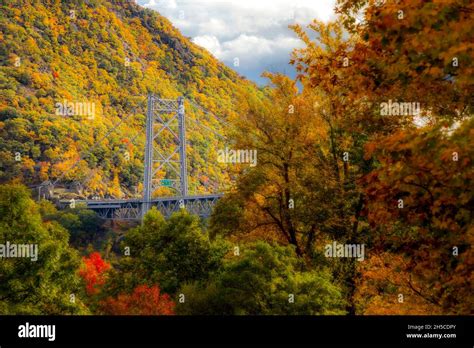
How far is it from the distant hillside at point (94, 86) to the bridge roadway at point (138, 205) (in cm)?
585

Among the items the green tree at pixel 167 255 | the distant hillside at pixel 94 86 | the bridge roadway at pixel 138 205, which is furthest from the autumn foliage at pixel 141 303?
the bridge roadway at pixel 138 205

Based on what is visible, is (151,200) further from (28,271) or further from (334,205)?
(334,205)

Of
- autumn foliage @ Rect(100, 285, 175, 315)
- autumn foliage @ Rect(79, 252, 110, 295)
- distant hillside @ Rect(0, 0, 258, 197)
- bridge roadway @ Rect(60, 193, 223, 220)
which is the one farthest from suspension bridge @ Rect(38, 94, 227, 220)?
autumn foliage @ Rect(100, 285, 175, 315)

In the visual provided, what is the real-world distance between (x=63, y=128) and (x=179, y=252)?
78.5m

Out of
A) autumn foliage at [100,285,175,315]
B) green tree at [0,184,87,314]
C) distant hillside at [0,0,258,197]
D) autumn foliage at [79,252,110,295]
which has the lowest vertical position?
autumn foliage at [79,252,110,295]

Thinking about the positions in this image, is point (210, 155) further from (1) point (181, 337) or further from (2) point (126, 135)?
(1) point (181, 337)

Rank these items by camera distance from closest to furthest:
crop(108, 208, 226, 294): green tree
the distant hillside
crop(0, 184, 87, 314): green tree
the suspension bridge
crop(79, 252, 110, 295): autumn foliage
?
1. crop(0, 184, 87, 314): green tree
2. crop(108, 208, 226, 294): green tree
3. crop(79, 252, 110, 295): autumn foliage
4. the suspension bridge
5. the distant hillside

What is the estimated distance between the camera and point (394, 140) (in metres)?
7.96

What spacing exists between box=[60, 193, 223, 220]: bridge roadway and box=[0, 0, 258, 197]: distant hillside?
5854mm

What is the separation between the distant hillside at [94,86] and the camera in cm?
9512

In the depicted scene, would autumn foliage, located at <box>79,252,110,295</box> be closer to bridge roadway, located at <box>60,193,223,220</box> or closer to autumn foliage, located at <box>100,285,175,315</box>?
autumn foliage, located at <box>100,285,175,315</box>

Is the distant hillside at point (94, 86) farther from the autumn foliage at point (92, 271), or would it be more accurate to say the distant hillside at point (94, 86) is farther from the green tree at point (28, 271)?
the green tree at point (28, 271)

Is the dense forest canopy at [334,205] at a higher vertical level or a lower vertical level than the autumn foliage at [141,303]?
higher

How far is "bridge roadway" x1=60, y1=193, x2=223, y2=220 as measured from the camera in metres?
74.8
